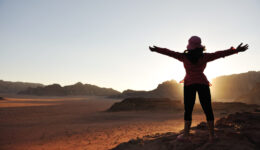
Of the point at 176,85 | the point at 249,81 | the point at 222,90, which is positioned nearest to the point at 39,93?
the point at 176,85

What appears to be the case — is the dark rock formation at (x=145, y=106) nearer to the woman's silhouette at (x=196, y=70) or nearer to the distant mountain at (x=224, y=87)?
the woman's silhouette at (x=196, y=70)

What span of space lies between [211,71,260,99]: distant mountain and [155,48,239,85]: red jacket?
68597 millimetres

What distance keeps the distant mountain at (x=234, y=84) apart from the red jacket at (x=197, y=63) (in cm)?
6860

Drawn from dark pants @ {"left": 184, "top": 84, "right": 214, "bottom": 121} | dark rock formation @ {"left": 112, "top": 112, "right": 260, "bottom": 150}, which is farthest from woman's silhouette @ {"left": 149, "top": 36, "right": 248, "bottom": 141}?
dark rock formation @ {"left": 112, "top": 112, "right": 260, "bottom": 150}

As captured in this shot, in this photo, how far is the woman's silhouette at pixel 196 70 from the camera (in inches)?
145

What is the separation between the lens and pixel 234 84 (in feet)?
230

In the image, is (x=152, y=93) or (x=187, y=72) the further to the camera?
(x=152, y=93)

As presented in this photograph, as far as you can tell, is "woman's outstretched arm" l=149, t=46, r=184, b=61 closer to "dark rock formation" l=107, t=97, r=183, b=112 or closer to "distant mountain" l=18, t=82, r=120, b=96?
"dark rock formation" l=107, t=97, r=183, b=112

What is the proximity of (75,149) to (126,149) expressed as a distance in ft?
7.55

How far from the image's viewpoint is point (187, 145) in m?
4.00

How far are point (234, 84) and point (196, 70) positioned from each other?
7583 centimetres

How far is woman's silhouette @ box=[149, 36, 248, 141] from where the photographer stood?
3.69 m

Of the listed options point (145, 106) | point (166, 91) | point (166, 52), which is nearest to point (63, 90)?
point (166, 91)

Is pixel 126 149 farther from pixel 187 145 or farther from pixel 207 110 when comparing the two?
pixel 207 110
